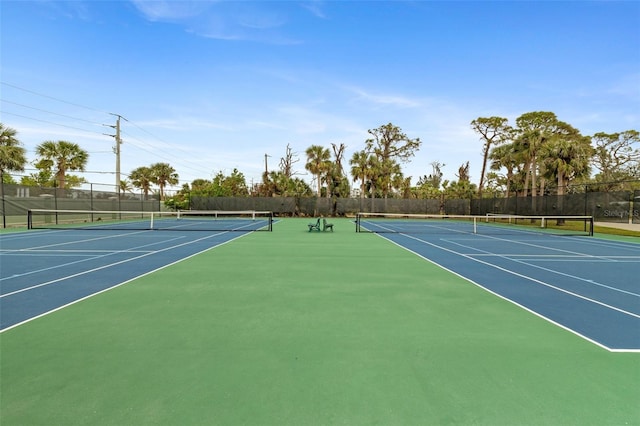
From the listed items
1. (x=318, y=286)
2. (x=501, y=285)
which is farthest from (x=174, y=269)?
(x=501, y=285)

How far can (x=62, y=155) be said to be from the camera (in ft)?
100

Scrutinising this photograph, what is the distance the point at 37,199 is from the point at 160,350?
2350 cm

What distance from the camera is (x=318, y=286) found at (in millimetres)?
6016

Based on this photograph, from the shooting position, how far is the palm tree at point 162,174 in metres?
54.9

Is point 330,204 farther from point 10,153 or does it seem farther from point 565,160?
point 10,153

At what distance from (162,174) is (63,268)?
52.5 meters

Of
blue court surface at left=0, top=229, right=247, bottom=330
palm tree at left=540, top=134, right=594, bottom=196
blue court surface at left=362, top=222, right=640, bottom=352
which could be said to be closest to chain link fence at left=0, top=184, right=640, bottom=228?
palm tree at left=540, top=134, right=594, bottom=196

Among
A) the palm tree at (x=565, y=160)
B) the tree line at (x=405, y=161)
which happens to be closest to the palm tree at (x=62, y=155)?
the tree line at (x=405, y=161)

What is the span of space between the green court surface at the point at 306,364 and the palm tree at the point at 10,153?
26.1m

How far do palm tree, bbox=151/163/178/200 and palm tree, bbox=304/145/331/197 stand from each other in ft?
93.9

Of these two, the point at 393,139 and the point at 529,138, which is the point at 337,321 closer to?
the point at 529,138

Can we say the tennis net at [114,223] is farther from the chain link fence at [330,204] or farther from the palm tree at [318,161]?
the palm tree at [318,161]

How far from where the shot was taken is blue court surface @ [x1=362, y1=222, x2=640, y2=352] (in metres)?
4.16

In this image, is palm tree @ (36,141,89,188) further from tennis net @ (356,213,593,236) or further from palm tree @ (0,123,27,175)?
tennis net @ (356,213,593,236)
